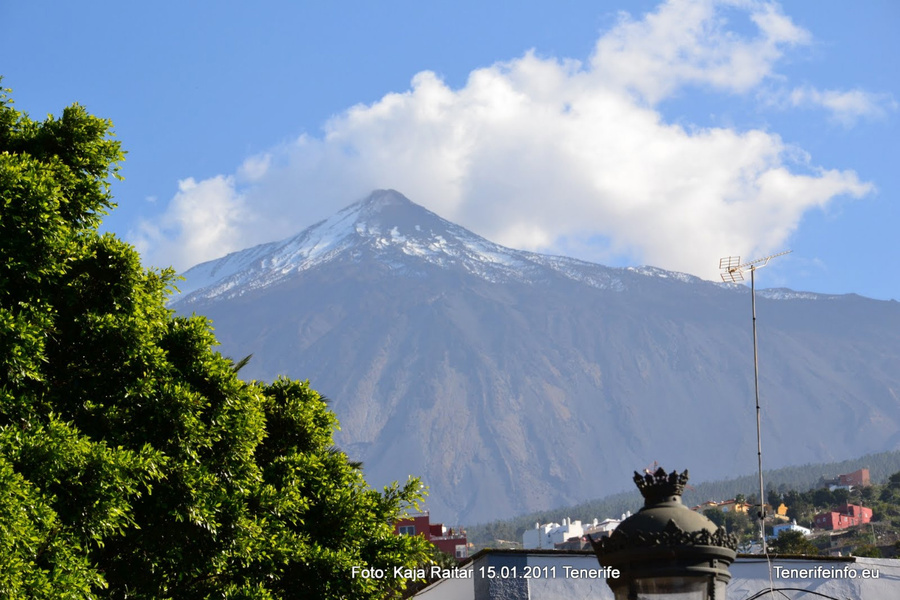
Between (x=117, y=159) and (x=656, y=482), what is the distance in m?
9.49

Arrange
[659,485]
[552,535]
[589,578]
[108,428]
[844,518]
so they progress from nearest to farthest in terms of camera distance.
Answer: [659,485] → [108,428] → [589,578] → [844,518] → [552,535]

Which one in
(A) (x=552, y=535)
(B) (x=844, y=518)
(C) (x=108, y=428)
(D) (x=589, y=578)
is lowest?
(D) (x=589, y=578)

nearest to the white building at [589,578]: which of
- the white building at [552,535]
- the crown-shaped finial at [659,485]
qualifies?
the crown-shaped finial at [659,485]

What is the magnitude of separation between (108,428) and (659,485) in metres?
7.74

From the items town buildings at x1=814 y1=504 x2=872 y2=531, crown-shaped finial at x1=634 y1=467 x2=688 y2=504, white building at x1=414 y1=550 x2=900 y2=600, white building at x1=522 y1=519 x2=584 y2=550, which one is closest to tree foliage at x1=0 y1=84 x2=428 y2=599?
white building at x1=414 y1=550 x2=900 y2=600

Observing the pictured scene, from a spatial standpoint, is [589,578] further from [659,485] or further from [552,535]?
[552,535]

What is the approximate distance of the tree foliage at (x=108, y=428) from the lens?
1300cm

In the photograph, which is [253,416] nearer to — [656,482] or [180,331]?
[180,331]

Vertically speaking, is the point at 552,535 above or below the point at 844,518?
below

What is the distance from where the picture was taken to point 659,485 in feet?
30.4

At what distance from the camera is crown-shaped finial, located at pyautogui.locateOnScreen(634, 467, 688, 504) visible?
925 centimetres

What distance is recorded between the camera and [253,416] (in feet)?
52.6

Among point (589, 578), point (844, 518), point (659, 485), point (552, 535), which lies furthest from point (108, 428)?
point (552, 535)

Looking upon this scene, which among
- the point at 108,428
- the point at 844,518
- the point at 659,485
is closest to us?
the point at 659,485
